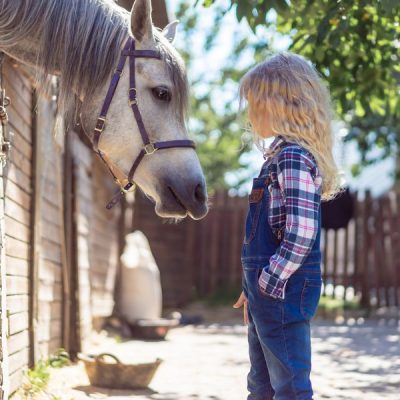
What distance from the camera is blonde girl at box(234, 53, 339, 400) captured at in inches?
93.7

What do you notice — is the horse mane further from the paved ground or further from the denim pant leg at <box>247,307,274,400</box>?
the paved ground

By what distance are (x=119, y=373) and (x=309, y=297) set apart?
2431 millimetres

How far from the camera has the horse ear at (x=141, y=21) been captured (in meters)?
2.87

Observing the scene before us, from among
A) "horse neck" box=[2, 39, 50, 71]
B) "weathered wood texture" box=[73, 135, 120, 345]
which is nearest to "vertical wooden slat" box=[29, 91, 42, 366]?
"weathered wood texture" box=[73, 135, 120, 345]

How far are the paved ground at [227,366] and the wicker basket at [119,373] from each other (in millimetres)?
68

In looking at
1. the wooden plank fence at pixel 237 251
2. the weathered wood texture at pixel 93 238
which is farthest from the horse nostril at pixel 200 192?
the wooden plank fence at pixel 237 251

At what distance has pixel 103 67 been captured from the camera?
2.94 metres

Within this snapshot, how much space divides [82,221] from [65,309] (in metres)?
1.46

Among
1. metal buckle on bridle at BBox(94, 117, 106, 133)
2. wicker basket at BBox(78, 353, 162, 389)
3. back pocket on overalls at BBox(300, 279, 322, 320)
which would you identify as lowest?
wicker basket at BBox(78, 353, 162, 389)

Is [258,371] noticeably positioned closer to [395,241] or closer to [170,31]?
[170,31]

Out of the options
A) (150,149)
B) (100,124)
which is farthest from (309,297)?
(100,124)

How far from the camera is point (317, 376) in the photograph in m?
5.34

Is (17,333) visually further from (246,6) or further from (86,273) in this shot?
(86,273)

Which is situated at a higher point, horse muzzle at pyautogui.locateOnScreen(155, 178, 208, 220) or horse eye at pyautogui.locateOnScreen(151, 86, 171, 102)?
horse eye at pyautogui.locateOnScreen(151, 86, 171, 102)
